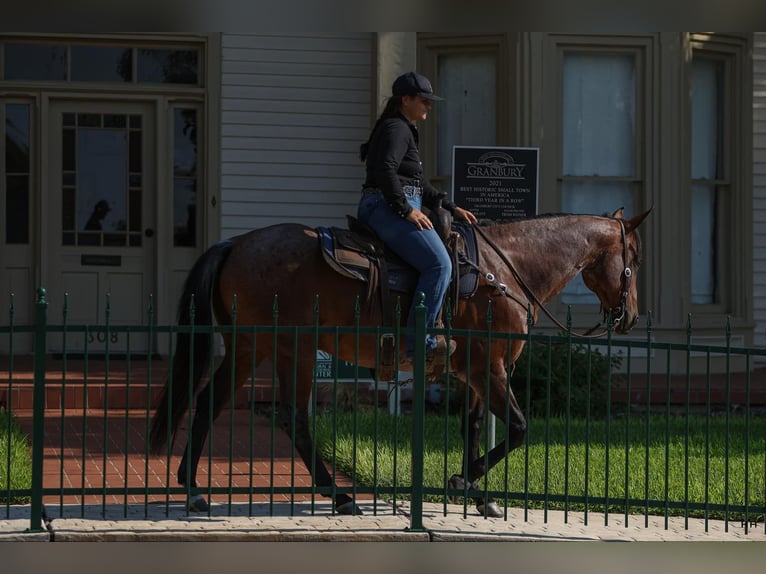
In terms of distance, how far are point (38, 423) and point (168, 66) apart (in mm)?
8104

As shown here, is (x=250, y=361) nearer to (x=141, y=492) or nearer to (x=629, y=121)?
(x=141, y=492)

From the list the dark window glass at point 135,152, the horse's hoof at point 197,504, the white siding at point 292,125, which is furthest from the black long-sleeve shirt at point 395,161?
the dark window glass at point 135,152

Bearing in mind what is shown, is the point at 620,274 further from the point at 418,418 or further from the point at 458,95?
the point at 458,95

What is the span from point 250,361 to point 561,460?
117 inches

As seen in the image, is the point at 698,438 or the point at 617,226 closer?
the point at 617,226

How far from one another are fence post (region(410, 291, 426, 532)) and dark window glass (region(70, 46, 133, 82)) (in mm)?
7963

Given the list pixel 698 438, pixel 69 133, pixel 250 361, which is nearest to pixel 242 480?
pixel 250 361

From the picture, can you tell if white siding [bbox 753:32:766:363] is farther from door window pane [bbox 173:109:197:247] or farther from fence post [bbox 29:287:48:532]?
fence post [bbox 29:287:48:532]

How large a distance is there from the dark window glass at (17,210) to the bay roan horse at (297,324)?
6.97m

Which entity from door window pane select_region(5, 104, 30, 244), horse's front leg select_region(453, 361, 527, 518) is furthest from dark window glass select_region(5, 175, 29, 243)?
horse's front leg select_region(453, 361, 527, 518)

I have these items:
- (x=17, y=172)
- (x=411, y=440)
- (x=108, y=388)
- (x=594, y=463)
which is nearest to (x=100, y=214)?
(x=17, y=172)

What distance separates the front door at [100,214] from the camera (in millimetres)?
14133

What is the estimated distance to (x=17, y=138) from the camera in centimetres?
1412

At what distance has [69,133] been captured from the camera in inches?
558
